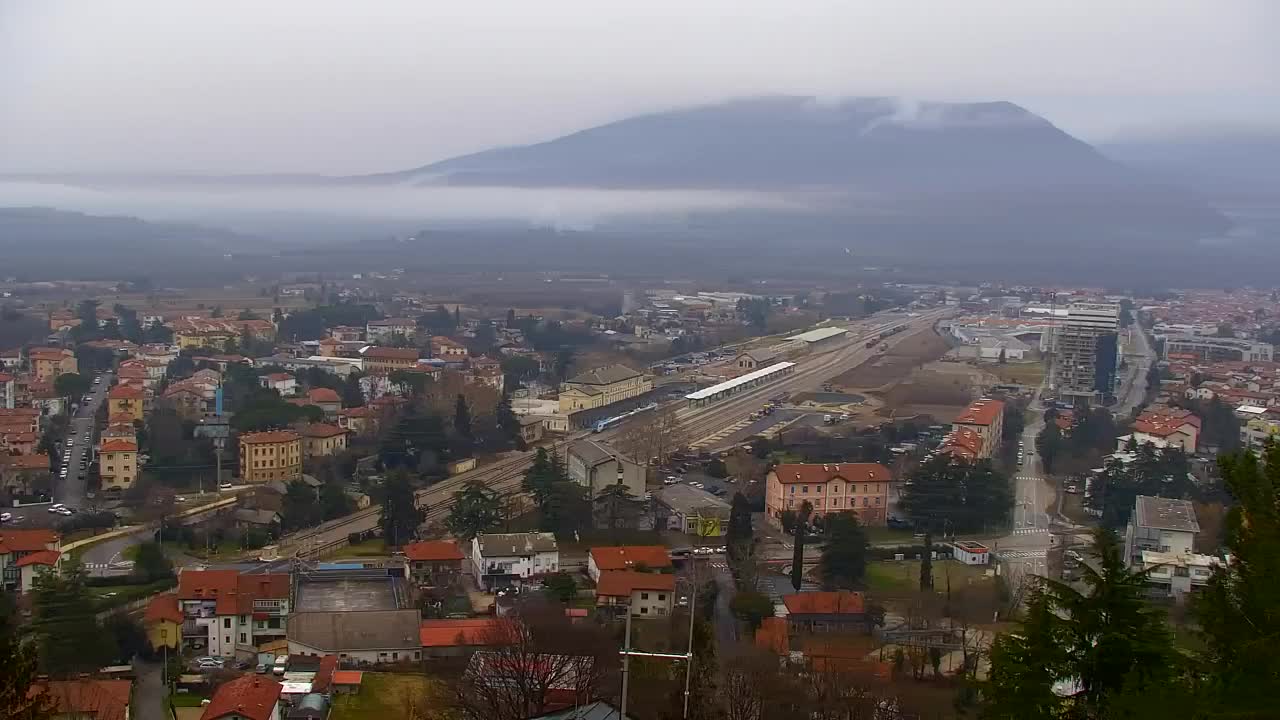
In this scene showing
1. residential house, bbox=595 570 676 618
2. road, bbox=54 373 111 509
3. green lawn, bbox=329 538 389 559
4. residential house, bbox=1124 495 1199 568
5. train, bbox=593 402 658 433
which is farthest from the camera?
train, bbox=593 402 658 433

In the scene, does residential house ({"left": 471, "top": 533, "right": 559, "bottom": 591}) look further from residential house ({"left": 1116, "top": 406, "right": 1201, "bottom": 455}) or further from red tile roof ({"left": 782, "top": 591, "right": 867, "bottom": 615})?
residential house ({"left": 1116, "top": 406, "right": 1201, "bottom": 455})

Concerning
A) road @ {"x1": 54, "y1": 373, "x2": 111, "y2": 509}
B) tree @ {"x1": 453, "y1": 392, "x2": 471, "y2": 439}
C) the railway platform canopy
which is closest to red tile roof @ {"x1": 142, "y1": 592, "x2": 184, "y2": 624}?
road @ {"x1": 54, "y1": 373, "x2": 111, "y2": 509}

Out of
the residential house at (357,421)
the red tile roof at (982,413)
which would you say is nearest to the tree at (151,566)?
the residential house at (357,421)

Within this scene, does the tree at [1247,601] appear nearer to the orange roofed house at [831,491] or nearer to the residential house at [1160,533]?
the residential house at [1160,533]

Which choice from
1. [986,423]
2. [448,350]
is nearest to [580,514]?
[986,423]

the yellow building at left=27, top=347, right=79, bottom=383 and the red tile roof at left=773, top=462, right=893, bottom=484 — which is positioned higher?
the red tile roof at left=773, top=462, right=893, bottom=484

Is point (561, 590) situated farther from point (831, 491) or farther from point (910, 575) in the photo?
point (831, 491)

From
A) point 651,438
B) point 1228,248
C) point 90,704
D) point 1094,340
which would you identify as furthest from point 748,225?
point 90,704

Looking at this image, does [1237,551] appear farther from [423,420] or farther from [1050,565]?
[423,420]
